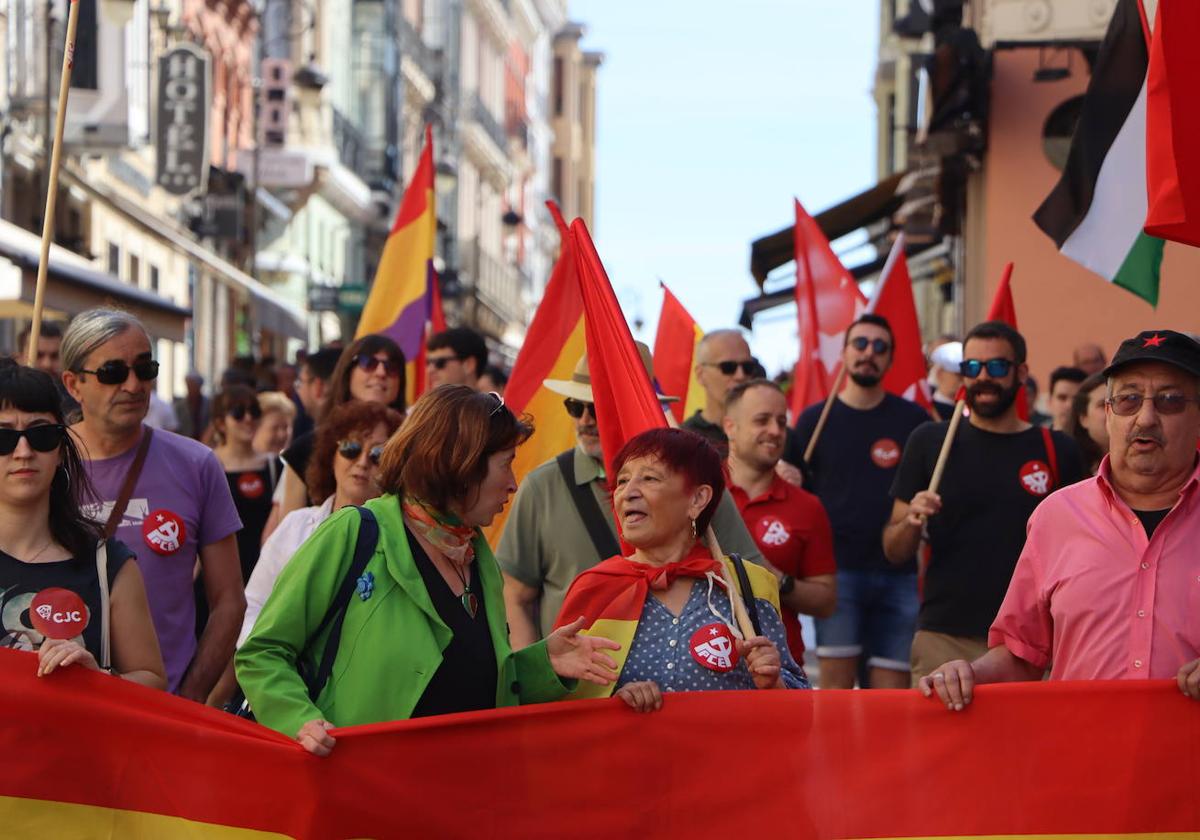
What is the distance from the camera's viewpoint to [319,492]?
696 cm

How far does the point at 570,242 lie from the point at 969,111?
45.8 ft

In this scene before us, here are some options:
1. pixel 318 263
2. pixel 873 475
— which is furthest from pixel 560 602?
pixel 318 263

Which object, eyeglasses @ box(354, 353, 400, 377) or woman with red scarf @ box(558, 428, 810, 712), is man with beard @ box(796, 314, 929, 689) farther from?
woman with red scarf @ box(558, 428, 810, 712)

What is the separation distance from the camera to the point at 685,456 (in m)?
5.25

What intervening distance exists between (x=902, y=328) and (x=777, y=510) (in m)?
4.85

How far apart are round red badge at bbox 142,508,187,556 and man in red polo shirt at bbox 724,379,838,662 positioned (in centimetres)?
217

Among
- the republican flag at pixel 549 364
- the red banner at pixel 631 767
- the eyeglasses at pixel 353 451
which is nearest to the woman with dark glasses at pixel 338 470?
the eyeglasses at pixel 353 451

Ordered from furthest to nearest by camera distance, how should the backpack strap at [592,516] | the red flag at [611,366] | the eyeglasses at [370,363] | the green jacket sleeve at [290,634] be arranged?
the eyeglasses at [370,363] → the backpack strap at [592,516] → the red flag at [611,366] → the green jacket sleeve at [290,634]

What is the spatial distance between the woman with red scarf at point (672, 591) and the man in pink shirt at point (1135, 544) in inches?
20.5

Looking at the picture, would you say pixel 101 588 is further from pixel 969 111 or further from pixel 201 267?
pixel 201 267

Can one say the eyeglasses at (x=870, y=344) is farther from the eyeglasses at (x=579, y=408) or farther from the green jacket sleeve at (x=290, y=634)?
the green jacket sleeve at (x=290, y=634)

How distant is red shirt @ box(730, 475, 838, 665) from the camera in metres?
7.20

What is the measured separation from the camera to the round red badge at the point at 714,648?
5.08m

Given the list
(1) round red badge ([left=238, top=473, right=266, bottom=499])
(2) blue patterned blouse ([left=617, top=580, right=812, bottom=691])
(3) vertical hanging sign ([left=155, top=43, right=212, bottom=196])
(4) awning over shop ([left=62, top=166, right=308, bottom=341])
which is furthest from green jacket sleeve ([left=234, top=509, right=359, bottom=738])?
(3) vertical hanging sign ([left=155, top=43, right=212, bottom=196])
